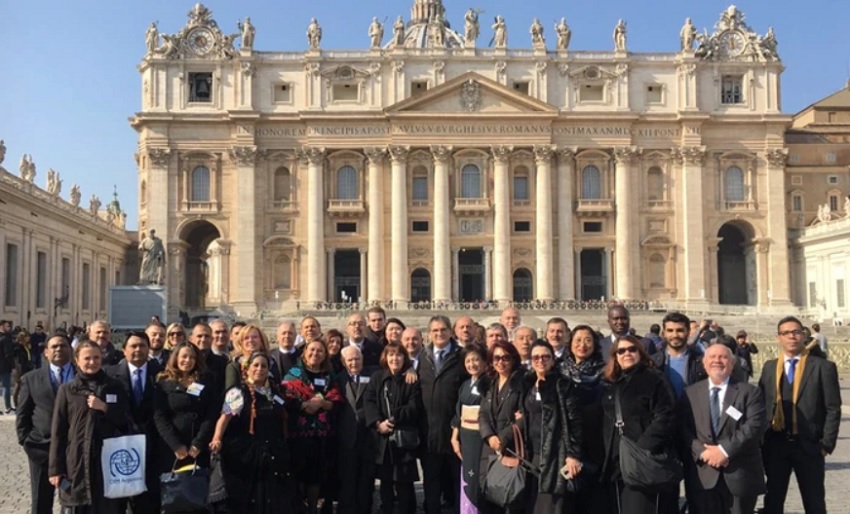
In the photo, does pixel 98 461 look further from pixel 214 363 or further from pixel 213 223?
pixel 213 223

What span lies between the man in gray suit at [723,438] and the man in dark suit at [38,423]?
6163mm

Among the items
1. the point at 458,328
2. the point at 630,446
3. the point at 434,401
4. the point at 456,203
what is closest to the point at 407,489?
the point at 434,401

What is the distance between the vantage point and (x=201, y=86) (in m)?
55.0

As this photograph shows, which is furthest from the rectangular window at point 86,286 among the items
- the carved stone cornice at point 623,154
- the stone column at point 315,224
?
the carved stone cornice at point 623,154

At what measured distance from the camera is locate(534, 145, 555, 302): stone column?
53.5 m

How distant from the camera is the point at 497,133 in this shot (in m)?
53.9

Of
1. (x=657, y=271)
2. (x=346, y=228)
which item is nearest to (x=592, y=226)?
(x=657, y=271)

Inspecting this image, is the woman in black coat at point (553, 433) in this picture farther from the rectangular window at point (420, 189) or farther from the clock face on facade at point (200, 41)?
the clock face on facade at point (200, 41)

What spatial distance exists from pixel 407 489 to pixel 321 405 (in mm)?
1591

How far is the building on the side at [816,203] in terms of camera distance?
172 ft

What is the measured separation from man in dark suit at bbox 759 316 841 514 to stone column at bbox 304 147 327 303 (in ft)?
149

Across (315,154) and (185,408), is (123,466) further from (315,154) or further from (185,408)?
(315,154)

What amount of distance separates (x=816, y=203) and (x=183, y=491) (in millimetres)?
57882

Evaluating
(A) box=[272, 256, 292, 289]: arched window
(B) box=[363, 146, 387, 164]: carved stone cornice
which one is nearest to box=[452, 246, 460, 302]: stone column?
(B) box=[363, 146, 387, 164]: carved stone cornice
